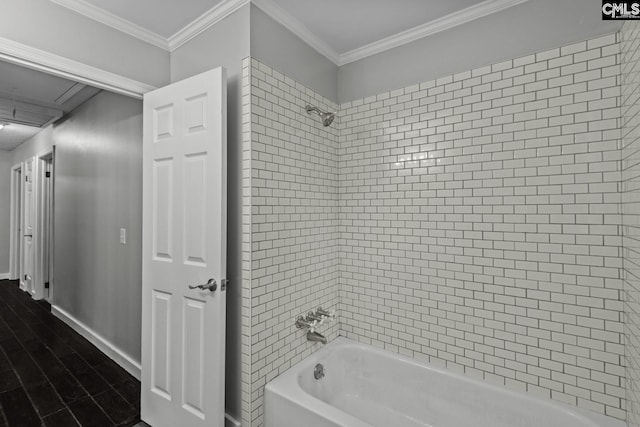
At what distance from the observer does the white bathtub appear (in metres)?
1.55

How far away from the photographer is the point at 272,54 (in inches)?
72.7

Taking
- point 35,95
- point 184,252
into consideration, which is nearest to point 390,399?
point 184,252

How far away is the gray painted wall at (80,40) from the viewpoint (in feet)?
4.91

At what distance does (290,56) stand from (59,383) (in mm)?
2935

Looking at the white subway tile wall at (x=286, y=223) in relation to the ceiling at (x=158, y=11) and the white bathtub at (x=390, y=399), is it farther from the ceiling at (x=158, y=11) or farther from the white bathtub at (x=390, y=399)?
the ceiling at (x=158, y=11)

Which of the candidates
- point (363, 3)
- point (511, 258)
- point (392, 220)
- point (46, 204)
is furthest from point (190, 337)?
point (46, 204)

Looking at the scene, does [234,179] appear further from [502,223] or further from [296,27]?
[502,223]

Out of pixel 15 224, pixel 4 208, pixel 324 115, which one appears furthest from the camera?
pixel 4 208

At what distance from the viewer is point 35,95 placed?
311 centimetres

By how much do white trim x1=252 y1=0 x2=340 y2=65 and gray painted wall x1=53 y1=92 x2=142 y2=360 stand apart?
1.34m

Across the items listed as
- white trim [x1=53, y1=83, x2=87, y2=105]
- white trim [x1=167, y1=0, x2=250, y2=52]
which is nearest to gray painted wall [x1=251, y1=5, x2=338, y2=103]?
white trim [x1=167, y1=0, x2=250, y2=52]

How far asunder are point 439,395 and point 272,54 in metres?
2.28

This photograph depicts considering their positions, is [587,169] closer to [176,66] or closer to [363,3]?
[363,3]
